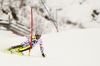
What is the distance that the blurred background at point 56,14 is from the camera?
15383mm

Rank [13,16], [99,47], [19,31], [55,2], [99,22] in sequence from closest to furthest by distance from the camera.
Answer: [99,47] → [19,31] → [99,22] → [13,16] → [55,2]

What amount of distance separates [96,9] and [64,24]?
12.8 ft

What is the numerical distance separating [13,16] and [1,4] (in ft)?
5.77

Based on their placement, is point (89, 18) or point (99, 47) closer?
point (99, 47)

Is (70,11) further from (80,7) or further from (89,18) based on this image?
(89,18)

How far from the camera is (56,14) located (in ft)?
51.1

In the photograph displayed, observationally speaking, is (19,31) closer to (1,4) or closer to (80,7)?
(1,4)

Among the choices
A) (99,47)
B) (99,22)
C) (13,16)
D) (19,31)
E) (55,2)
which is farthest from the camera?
(55,2)

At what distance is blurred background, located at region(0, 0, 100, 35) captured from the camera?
50.5 ft

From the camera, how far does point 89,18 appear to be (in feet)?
51.3

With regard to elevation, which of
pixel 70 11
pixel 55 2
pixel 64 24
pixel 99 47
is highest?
pixel 55 2

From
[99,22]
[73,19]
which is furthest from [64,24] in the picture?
[99,22]

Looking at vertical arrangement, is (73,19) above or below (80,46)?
above

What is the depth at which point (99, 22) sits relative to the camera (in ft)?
49.9
